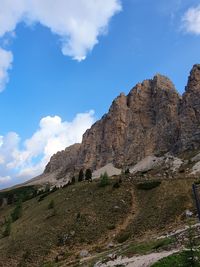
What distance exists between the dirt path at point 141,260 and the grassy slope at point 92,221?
11.2 metres

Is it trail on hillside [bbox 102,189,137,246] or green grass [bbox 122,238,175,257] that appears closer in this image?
green grass [bbox 122,238,175,257]

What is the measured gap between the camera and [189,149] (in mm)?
186000

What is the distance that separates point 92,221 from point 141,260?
2798cm

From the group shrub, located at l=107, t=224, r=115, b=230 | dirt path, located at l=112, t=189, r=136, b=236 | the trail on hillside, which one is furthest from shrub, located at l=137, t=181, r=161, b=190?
shrub, located at l=107, t=224, r=115, b=230

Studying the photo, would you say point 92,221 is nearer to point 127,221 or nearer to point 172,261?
point 127,221

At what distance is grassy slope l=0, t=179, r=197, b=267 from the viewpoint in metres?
47.4

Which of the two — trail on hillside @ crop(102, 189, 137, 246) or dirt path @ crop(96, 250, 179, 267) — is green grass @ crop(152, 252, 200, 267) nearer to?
dirt path @ crop(96, 250, 179, 267)

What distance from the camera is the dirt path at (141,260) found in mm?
25650

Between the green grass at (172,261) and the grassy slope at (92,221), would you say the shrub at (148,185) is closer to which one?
the grassy slope at (92,221)

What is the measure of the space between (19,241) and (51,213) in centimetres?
977

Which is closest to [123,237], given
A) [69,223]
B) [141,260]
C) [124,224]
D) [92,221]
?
[124,224]

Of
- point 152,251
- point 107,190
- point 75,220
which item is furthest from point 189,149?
point 152,251

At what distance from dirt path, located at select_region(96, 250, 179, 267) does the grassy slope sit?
1124 centimetres

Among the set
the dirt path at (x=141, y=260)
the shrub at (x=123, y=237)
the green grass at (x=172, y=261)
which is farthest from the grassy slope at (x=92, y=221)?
the green grass at (x=172, y=261)
